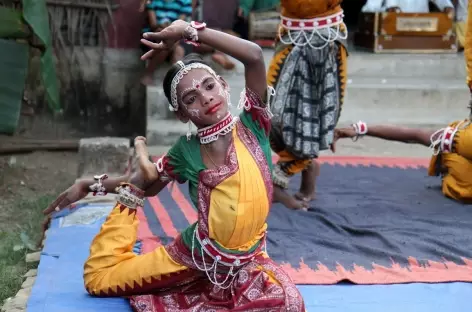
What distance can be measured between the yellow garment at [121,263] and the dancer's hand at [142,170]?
0.40 feet

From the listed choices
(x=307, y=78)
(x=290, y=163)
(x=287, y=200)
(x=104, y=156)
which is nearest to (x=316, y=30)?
(x=307, y=78)

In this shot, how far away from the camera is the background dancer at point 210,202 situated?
275cm

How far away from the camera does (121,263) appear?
303cm

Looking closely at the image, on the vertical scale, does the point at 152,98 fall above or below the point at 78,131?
above

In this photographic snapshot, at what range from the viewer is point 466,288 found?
3348 mm

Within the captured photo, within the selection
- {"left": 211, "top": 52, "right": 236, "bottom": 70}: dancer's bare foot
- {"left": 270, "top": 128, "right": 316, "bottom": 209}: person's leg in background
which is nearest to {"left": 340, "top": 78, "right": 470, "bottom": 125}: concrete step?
{"left": 211, "top": 52, "right": 236, "bottom": 70}: dancer's bare foot

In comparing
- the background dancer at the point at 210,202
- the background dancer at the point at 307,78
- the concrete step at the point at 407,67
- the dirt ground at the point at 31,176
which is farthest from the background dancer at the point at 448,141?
the concrete step at the point at 407,67

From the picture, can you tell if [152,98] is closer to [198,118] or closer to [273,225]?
[273,225]

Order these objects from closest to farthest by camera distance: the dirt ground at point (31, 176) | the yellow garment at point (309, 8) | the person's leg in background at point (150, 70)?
1. the yellow garment at point (309, 8)
2. the dirt ground at point (31, 176)
3. the person's leg in background at point (150, 70)

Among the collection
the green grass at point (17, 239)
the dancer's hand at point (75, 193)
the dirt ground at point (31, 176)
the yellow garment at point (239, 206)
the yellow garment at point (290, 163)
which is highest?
the yellow garment at point (239, 206)

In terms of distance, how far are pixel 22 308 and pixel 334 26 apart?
2382mm

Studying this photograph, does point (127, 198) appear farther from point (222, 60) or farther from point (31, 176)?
point (222, 60)

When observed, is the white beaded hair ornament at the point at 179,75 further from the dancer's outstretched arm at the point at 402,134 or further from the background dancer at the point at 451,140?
the dancer's outstretched arm at the point at 402,134

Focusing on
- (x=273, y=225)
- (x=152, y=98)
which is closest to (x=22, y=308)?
(x=273, y=225)
